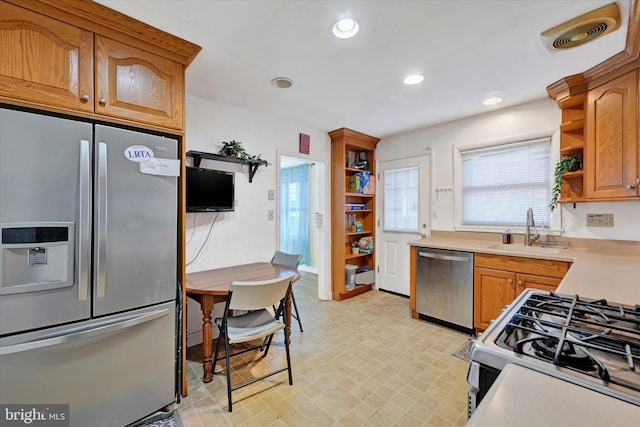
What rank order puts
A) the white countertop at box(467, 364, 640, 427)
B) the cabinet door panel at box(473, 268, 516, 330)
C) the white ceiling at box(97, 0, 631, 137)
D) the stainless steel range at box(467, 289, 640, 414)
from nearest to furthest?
the white countertop at box(467, 364, 640, 427)
the stainless steel range at box(467, 289, 640, 414)
the white ceiling at box(97, 0, 631, 137)
the cabinet door panel at box(473, 268, 516, 330)

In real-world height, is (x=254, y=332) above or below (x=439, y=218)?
below

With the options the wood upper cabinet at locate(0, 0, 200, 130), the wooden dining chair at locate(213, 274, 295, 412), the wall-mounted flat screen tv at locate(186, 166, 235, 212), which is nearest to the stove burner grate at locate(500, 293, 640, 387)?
the wooden dining chair at locate(213, 274, 295, 412)

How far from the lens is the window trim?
9.05 ft

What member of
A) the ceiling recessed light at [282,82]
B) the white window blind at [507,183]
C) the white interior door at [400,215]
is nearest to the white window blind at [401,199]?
the white interior door at [400,215]

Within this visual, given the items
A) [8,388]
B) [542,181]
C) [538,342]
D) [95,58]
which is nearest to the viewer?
[538,342]

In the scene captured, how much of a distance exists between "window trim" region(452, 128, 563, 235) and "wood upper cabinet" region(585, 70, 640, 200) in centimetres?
44

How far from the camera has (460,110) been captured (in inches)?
121

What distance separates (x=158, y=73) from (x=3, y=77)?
2.29ft

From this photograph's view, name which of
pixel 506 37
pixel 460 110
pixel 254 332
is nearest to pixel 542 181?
pixel 460 110

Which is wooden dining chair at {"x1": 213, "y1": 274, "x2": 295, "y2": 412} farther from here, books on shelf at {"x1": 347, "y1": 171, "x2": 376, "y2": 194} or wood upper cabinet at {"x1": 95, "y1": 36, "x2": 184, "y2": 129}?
books on shelf at {"x1": 347, "y1": 171, "x2": 376, "y2": 194}

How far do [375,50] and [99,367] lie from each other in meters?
2.57

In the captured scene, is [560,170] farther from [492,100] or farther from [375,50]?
[375,50]

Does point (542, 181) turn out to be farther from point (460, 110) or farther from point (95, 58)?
point (95, 58)

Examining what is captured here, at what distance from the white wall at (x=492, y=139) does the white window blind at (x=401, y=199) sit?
254mm
